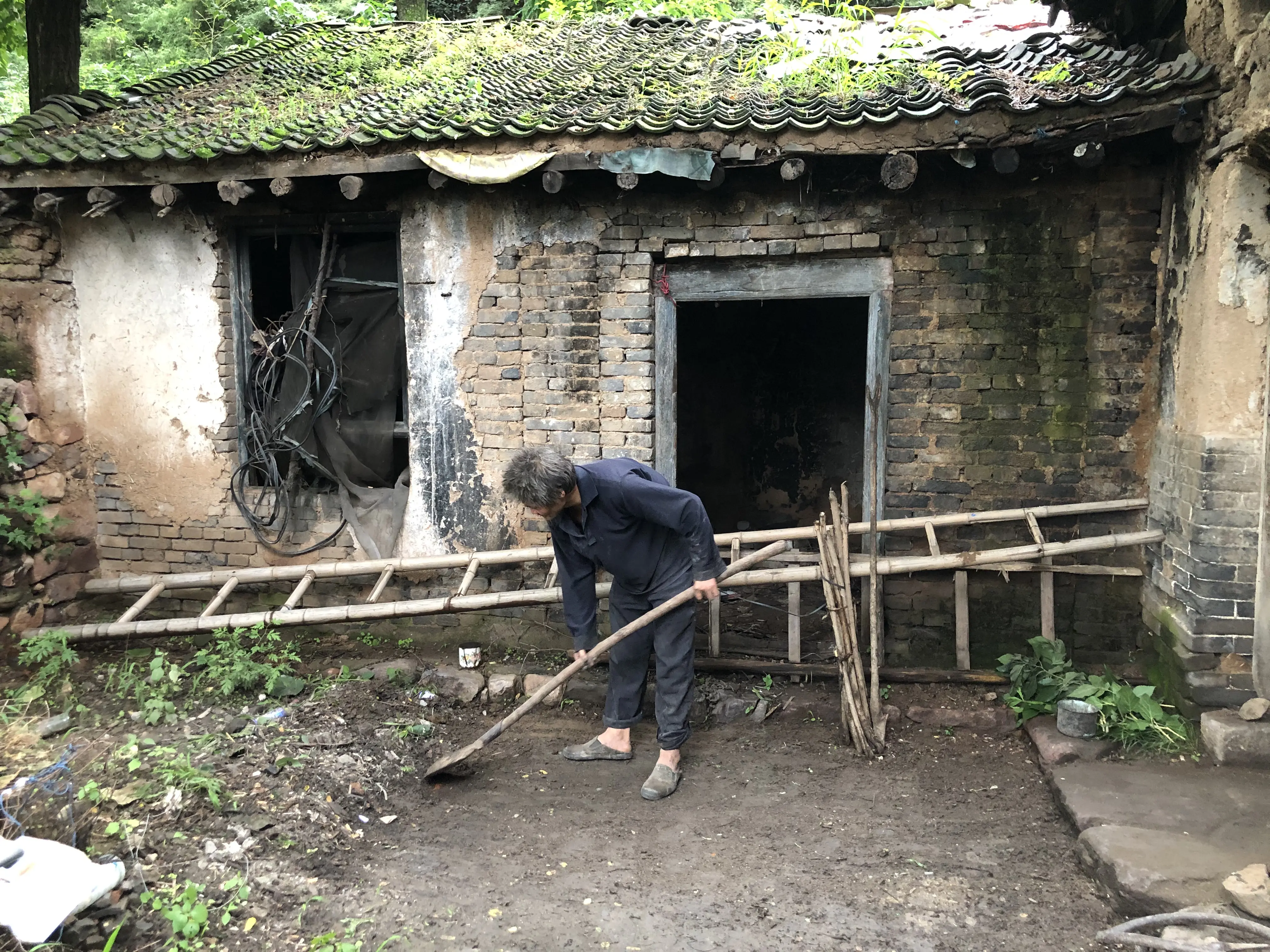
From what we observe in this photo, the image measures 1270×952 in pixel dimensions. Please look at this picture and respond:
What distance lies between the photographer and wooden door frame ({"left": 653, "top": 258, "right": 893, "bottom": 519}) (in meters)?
5.03

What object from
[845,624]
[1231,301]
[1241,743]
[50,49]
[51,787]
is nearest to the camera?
[51,787]

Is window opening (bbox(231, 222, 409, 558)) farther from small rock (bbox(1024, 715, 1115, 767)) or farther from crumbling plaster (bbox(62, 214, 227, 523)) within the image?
small rock (bbox(1024, 715, 1115, 767))

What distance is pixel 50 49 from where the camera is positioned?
275 inches

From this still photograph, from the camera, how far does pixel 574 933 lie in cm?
309

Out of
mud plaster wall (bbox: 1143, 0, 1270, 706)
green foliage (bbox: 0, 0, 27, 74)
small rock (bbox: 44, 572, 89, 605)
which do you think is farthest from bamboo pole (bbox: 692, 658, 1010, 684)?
green foliage (bbox: 0, 0, 27, 74)

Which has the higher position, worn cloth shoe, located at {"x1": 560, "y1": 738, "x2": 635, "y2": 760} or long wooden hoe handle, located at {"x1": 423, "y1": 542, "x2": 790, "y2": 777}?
long wooden hoe handle, located at {"x1": 423, "y1": 542, "x2": 790, "y2": 777}

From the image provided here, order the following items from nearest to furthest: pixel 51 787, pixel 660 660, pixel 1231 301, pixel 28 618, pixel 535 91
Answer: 1. pixel 51 787
2. pixel 1231 301
3. pixel 660 660
4. pixel 28 618
5. pixel 535 91

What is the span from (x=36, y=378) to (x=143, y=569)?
4.99ft

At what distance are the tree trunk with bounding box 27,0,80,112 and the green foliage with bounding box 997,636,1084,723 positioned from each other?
8551mm

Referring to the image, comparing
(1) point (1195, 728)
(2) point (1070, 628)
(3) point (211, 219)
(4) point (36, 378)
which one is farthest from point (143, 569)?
(1) point (1195, 728)

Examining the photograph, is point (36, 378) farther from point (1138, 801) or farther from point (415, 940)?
point (1138, 801)

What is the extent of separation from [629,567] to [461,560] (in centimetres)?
155

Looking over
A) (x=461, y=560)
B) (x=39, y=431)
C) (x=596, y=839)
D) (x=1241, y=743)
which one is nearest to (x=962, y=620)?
(x=1241, y=743)

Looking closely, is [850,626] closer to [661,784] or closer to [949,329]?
[661,784]
